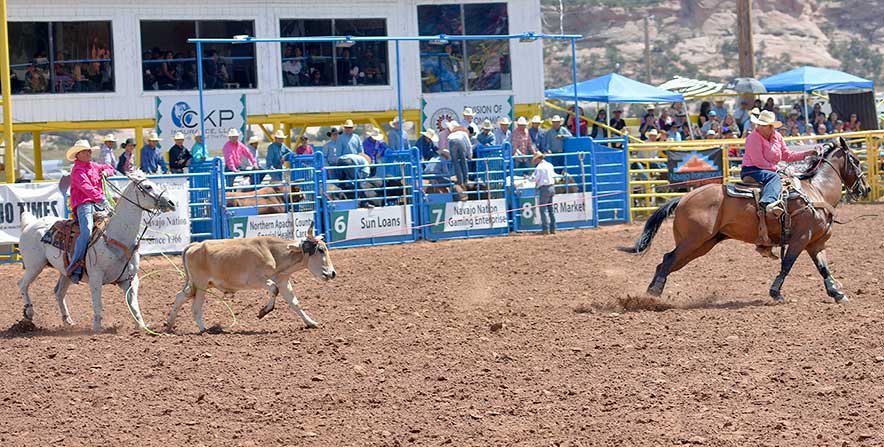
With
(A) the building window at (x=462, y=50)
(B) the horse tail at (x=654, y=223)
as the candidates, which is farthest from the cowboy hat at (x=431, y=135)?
(B) the horse tail at (x=654, y=223)

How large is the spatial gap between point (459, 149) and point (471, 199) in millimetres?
1262

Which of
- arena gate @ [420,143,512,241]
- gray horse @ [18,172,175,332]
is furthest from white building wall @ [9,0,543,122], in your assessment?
gray horse @ [18,172,175,332]

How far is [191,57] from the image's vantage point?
71.6 feet

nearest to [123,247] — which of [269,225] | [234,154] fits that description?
[269,225]

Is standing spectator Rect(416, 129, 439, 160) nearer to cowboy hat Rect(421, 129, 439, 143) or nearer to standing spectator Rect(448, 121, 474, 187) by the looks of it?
cowboy hat Rect(421, 129, 439, 143)

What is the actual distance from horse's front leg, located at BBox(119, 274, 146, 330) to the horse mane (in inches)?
264

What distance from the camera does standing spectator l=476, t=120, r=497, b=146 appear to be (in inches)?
779

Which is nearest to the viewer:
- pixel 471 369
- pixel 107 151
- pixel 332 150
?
pixel 471 369

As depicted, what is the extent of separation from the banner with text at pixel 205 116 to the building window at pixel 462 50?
404 cm

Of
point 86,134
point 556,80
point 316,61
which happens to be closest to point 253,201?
point 316,61

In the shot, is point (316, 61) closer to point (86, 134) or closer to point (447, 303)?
point (447, 303)

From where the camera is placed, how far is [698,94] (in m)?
27.7

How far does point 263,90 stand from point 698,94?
10.7m

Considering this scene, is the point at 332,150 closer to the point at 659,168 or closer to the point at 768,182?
the point at 659,168
